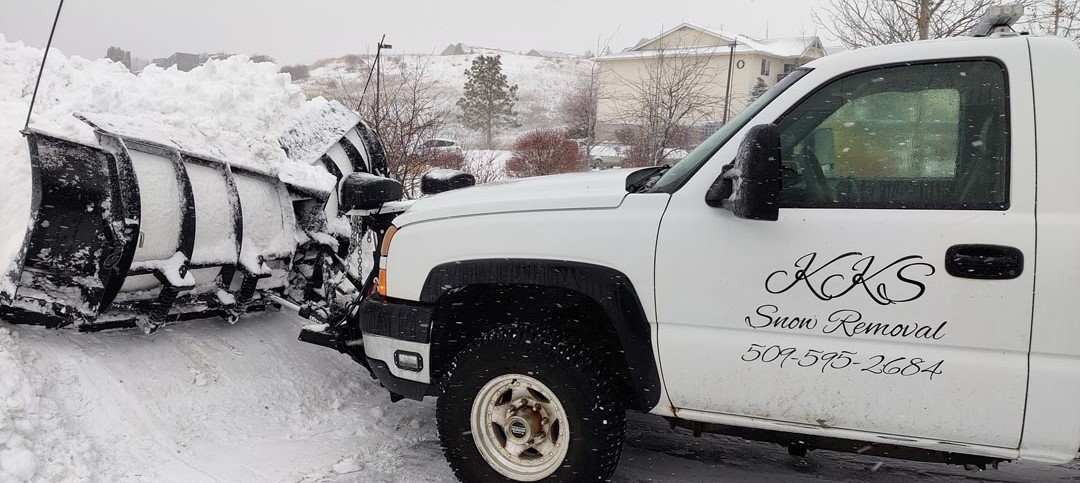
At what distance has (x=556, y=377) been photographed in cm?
331

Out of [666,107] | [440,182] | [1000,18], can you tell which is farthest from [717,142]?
[666,107]

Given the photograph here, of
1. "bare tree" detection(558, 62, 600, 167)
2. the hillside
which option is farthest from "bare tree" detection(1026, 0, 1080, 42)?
the hillside

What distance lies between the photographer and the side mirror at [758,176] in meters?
2.69

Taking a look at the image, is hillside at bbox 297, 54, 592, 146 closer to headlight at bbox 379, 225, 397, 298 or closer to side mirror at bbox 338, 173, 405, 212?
side mirror at bbox 338, 173, 405, 212

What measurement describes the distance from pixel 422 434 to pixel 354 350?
64 centimetres

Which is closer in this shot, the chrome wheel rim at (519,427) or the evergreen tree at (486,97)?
the chrome wheel rim at (519,427)

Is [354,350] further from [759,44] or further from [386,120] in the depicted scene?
[759,44]

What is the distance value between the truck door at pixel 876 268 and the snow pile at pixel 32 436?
110 inches

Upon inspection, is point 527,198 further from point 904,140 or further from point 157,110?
point 157,110

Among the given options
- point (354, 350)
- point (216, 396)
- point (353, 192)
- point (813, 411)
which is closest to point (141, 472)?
point (216, 396)

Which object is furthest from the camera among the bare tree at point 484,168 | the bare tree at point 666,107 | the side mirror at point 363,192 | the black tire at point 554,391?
the bare tree at point 666,107

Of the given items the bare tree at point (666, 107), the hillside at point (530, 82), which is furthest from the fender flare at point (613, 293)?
the hillside at point (530, 82)

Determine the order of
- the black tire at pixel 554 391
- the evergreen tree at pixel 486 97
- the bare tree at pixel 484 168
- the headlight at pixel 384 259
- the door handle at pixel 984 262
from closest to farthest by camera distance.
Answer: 1. the door handle at pixel 984 262
2. the black tire at pixel 554 391
3. the headlight at pixel 384 259
4. the bare tree at pixel 484 168
5. the evergreen tree at pixel 486 97

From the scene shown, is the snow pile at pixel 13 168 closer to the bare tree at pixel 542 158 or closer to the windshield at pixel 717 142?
the windshield at pixel 717 142
